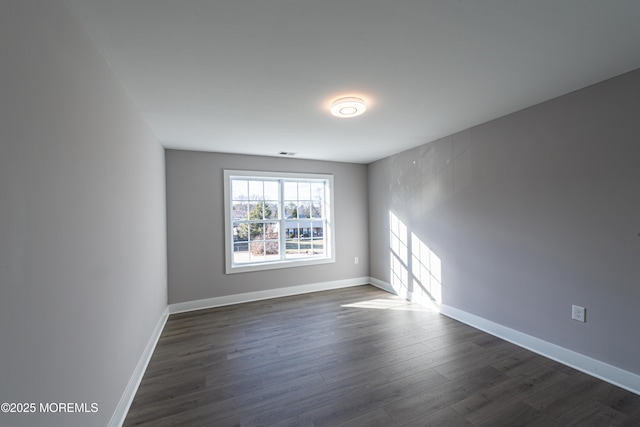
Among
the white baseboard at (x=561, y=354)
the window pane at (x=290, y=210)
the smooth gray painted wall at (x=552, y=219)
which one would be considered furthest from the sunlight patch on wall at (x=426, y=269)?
the window pane at (x=290, y=210)

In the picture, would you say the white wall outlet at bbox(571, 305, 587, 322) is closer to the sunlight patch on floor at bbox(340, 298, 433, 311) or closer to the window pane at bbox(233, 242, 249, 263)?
the sunlight patch on floor at bbox(340, 298, 433, 311)

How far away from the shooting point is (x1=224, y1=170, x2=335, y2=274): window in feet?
13.7

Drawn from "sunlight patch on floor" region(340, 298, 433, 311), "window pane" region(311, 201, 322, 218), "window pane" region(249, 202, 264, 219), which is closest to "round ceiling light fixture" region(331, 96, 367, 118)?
"window pane" region(249, 202, 264, 219)

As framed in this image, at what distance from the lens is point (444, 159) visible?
11.3ft

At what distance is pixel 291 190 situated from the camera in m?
4.63

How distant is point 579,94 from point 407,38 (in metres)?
1.84

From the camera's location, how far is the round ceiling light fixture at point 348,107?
7.42 feet

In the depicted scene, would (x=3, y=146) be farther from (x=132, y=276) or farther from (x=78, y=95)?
(x=132, y=276)

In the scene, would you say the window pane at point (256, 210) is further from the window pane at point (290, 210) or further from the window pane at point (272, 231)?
the window pane at point (290, 210)

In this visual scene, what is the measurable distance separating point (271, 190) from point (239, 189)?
54cm

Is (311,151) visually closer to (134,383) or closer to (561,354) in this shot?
Result: (134,383)

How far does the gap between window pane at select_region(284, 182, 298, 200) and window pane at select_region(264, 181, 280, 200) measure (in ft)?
0.48

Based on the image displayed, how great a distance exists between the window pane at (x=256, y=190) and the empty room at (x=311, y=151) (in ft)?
1.73

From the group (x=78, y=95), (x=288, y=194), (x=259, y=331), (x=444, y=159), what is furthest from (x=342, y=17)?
(x=288, y=194)
